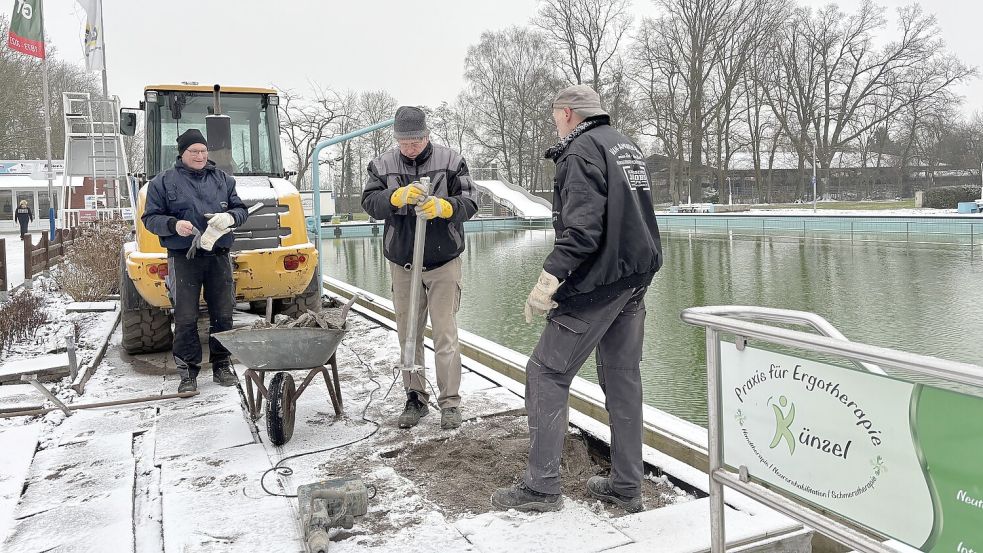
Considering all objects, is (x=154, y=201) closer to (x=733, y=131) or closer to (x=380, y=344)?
(x=380, y=344)

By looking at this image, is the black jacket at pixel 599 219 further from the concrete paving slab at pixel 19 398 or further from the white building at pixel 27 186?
the white building at pixel 27 186

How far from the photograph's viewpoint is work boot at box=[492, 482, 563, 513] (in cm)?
292

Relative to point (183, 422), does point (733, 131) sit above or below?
above

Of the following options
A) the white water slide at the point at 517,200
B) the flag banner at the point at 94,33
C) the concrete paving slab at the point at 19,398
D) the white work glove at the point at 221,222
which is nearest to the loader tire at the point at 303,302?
the concrete paving slab at the point at 19,398

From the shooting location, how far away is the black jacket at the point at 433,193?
404cm

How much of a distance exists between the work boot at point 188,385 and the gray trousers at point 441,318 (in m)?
1.63

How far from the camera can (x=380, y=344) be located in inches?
259

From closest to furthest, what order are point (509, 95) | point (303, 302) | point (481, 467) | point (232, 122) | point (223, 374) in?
point (481, 467) < point (223, 374) < point (232, 122) < point (303, 302) < point (509, 95)

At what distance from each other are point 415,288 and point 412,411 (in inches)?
28.2

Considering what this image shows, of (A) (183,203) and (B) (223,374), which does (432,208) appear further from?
(B) (223,374)

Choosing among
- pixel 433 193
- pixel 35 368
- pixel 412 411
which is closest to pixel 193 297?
pixel 35 368

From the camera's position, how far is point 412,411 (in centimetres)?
418

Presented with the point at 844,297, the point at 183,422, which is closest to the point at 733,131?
the point at 844,297

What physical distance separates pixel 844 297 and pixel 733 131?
4118 cm
